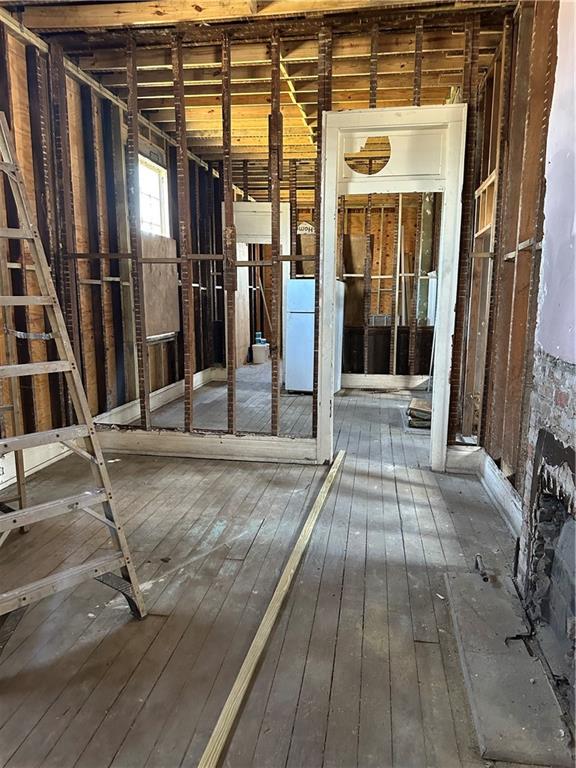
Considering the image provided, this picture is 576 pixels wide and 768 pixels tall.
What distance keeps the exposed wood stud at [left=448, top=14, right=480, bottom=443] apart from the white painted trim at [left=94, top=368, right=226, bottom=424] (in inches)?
127

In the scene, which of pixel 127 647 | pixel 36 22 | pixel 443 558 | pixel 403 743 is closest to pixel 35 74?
pixel 36 22

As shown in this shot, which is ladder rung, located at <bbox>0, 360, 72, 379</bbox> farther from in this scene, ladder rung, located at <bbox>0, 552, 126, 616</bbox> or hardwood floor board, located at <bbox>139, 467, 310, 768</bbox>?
hardwood floor board, located at <bbox>139, 467, 310, 768</bbox>

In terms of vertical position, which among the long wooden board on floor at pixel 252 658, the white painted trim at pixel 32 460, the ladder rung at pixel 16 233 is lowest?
the long wooden board on floor at pixel 252 658

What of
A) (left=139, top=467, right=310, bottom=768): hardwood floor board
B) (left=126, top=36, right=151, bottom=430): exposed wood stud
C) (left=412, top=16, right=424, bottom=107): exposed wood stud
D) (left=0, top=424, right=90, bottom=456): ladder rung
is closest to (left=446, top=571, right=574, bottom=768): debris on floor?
(left=139, top=467, right=310, bottom=768): hardwood floor board

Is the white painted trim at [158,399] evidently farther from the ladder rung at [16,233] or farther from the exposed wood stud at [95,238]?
the ladder rung at [16,233]

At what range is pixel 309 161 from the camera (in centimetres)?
798

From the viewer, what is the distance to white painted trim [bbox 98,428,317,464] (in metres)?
4.23

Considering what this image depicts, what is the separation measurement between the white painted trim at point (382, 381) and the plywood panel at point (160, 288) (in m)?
3.09

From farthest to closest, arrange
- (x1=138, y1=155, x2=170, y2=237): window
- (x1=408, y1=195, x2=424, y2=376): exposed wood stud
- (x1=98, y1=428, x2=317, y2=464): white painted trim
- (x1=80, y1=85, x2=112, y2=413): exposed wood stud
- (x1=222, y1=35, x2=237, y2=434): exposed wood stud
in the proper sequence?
(x1=408, y1=195, x2=424, y2=376): exposed wood stud
(x1=138, y1=155, x2=170, y2=237): window
(x1=80, y1=85, x2=112, y2=413): exposed wood stud
(x1=98, y1=428, x2=317, y2=464): white painted trim
(x1=222, y1=35, x2=237, y2=434): exposed wood stud

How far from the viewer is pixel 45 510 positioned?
→ 6.21 feet

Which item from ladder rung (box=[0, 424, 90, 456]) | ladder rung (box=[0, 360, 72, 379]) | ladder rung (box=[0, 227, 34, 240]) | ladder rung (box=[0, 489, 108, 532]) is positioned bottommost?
ladder rung (box=[0, 489, 108, 532])

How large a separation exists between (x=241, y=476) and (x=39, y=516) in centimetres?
217

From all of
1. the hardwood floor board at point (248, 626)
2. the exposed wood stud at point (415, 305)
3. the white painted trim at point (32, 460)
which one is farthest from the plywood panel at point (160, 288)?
the exposed wood stud at point (415, 305)

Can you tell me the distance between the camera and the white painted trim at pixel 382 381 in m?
7.70
